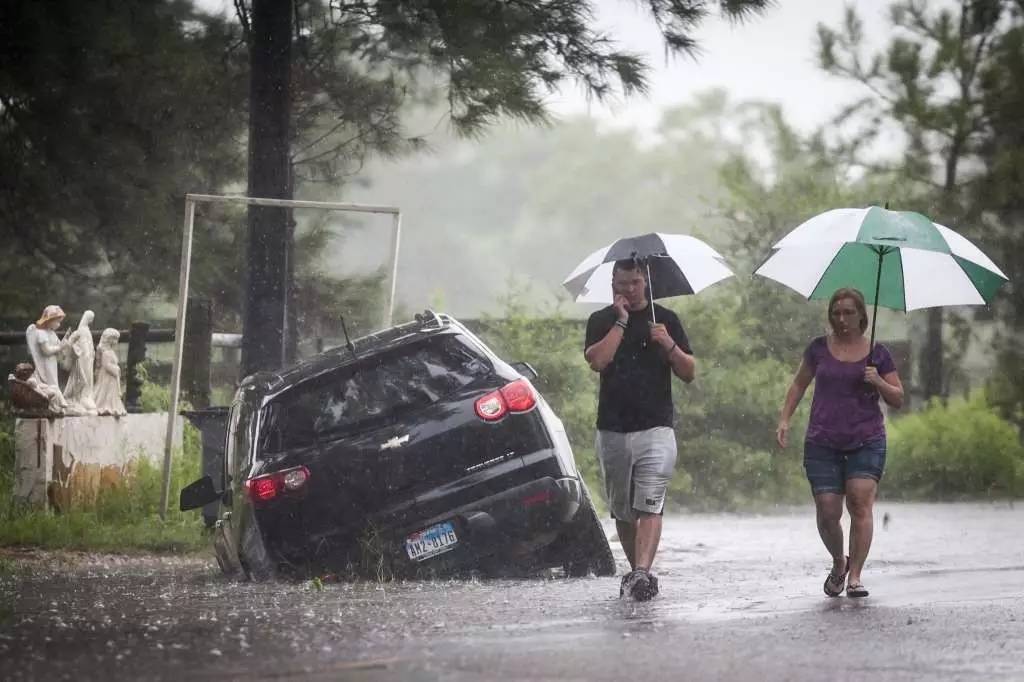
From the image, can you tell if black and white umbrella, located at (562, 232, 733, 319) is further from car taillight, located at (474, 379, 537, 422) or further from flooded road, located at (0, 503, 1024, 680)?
flooded road, located at (0, 503, 1024, 680)

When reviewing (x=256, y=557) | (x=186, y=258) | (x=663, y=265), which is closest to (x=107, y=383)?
(x=186, y=258)

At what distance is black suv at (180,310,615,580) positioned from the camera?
9383mm

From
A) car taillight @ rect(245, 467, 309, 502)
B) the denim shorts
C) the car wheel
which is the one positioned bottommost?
the car wheel

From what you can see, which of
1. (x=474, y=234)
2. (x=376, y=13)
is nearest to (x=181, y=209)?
(x=376, y=13)

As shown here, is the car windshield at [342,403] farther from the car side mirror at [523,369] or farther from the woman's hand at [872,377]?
the woman's hand at [872,377]

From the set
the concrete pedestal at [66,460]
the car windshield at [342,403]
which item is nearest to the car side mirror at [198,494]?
the car windshield at [342,403]

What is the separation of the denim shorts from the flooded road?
59 cm

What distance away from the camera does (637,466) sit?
896 cm

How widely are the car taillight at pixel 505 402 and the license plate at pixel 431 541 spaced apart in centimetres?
62

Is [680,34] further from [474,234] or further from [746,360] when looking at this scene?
[474,234]

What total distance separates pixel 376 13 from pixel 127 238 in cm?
613

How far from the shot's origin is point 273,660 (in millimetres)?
6715

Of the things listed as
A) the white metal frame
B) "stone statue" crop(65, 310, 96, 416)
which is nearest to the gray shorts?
the white metal frame

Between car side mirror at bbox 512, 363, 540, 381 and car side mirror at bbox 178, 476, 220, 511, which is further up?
car side mirror at bbox 512, 363, 540, 381
